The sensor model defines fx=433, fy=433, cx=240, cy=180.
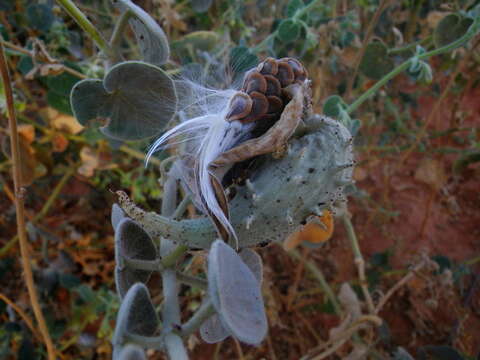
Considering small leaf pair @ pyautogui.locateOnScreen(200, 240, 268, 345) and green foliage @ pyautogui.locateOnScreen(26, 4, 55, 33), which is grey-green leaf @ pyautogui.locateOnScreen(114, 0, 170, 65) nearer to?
small leaf pair @ pyautogui.locateOnScreen(200, 240, 268, 345)

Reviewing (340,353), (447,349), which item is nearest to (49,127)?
(340,353)

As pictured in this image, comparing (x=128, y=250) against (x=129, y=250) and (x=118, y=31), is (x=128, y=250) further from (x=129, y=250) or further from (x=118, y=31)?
(x=118, y=31)

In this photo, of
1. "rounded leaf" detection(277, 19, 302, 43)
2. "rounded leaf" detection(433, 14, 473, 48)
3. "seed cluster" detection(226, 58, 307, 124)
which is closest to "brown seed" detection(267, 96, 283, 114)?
"seed cluster" detection(226, 58, 307, 124)

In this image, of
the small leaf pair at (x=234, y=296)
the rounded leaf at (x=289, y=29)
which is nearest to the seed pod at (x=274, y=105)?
the small leaf pair at (x=234, y=296)

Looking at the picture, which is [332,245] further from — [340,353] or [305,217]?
[305,217]

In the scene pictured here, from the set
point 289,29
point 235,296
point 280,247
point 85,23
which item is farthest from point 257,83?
point 280,247

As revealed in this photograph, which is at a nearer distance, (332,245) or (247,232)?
(247,232)

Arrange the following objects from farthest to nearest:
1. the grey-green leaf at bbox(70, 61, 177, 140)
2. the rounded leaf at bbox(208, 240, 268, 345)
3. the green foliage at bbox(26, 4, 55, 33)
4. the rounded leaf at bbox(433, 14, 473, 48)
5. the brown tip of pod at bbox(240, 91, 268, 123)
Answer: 1. the green foliage at bbox(26, 4, 55, 33)
2. the rounded leaf at bbox(433, 14, 473, 48)
3. the grey-green leaf at bbox(70, 61, 177, 140)
4. the brown tip of pod at bbox(240, 91, 268, 123)
5. the rounded leaf at bbox(208, 240, 268, 345)
